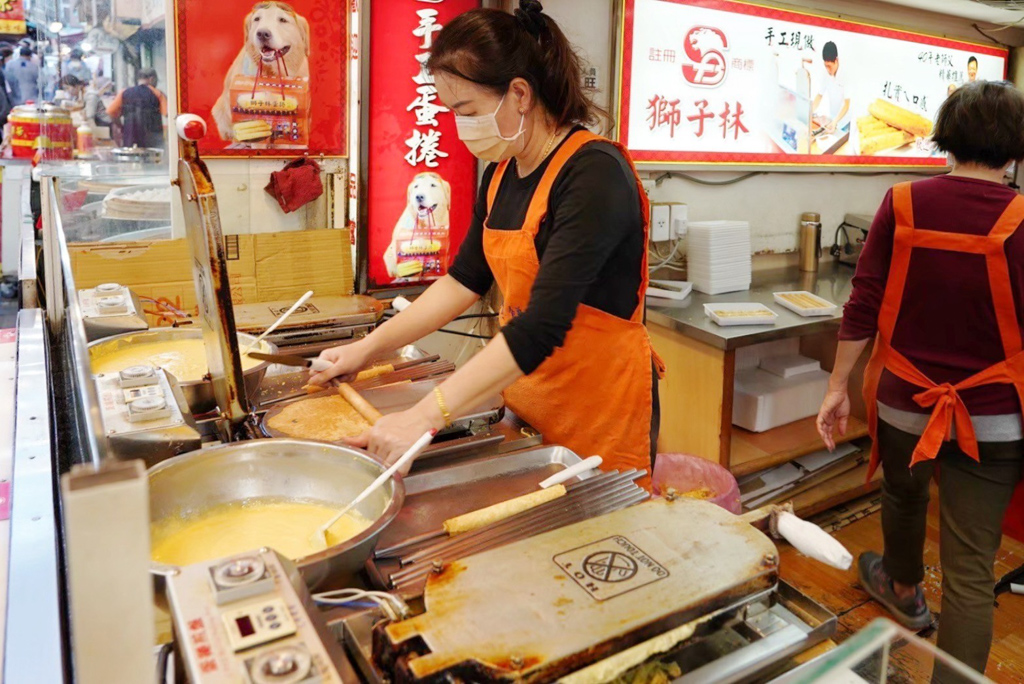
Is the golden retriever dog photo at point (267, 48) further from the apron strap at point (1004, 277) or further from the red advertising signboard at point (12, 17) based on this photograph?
the red advertising signboard at point (12, 17)

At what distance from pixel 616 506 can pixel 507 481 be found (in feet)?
0.86

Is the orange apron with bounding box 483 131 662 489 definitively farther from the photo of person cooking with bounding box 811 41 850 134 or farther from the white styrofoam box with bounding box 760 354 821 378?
the photo of person cooking with bounding box 811 41 850 134

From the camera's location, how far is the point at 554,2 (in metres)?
3.47

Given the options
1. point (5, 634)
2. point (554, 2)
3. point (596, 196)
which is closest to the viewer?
point (5, 634)

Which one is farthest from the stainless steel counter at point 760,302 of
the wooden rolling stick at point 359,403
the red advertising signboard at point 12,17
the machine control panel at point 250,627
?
the red advertising signboard at point 12,17

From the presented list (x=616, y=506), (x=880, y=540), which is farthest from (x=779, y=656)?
(x=880, y=540)

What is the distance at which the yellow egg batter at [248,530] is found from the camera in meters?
1.16

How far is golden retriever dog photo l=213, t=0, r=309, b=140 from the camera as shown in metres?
3.04

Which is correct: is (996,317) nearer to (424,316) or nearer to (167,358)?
(424,316)

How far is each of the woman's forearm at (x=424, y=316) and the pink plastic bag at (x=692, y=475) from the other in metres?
1.20

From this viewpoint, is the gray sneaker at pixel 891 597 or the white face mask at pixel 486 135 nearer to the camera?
the white face mask at pixel 486 135

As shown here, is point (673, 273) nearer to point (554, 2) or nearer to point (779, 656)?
point (554, 2)

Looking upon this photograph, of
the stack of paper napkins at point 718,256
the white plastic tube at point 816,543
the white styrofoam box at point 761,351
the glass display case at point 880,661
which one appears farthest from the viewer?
the white styrofoam box at point 761,351

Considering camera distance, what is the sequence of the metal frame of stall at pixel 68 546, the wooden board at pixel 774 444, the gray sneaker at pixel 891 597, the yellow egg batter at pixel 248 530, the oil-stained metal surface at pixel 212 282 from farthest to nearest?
the wooden board at pixel 774 444, the gray sneaker at pixel 891 597, the oil-stained metal surface at pixel 212 282, the yellow egg batter at pixel 248 530, the metal frame of stall at pixel 68 546
